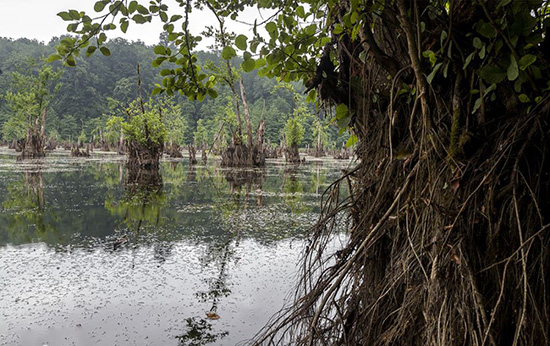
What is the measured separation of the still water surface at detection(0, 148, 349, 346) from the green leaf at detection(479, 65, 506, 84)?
2285 mm

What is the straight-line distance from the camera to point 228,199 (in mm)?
8969

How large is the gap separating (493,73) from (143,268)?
3.81 metres

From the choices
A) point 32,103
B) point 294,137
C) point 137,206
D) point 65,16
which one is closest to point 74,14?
point 65,16

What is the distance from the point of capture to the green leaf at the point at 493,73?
4.09ft

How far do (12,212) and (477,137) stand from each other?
778 centimetres

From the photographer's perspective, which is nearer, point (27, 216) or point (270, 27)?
point (270, 27)

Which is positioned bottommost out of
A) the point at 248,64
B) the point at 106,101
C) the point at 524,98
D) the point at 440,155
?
the point at 440,155

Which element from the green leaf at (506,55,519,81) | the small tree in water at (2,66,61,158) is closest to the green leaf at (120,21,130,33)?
the green leaf at (506,55,519,81)

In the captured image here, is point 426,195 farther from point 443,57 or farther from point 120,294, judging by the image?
point 120,294

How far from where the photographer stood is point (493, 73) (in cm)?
126

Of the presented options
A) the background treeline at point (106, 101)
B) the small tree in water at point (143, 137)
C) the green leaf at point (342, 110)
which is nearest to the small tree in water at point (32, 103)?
the small tree in water at point (143, 137)

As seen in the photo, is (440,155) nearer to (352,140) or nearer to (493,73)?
(493,73)

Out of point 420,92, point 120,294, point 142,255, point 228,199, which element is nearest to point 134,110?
point 228,199

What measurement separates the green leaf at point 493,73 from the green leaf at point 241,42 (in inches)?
32.3
